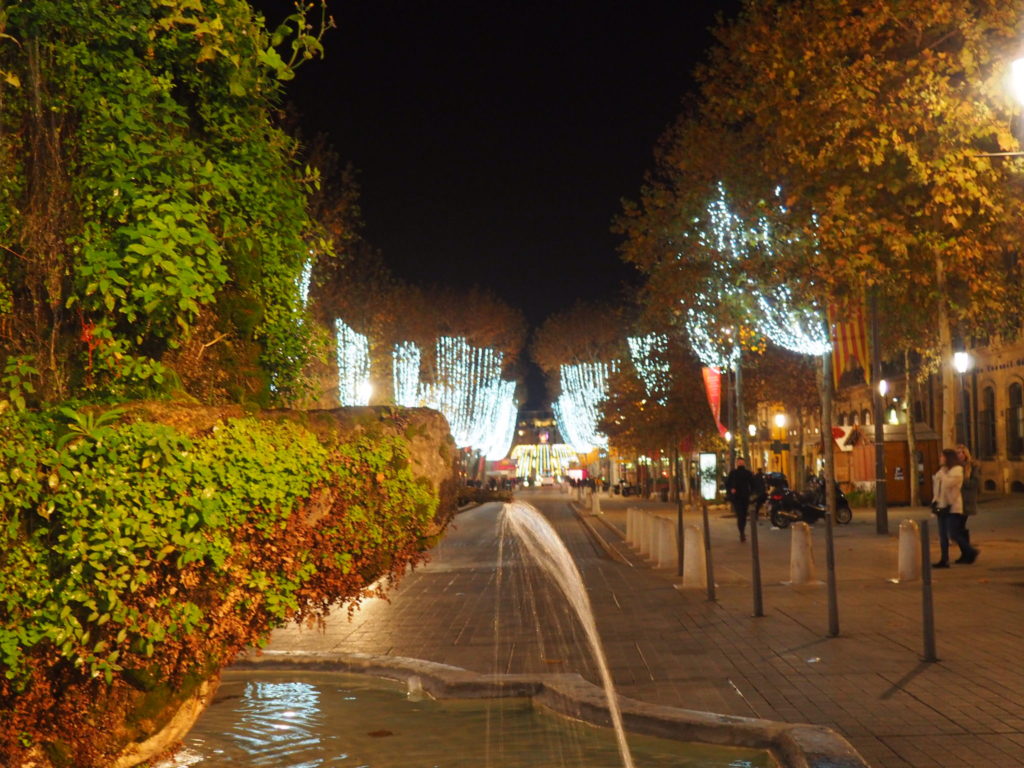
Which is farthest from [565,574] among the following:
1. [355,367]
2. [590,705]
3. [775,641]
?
[355,367]

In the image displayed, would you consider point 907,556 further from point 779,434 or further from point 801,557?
point 779,434

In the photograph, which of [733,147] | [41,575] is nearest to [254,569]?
[41,575]

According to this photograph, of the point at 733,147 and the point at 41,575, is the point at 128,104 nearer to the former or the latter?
the point at 41,575

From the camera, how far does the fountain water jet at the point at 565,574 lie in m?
8.03

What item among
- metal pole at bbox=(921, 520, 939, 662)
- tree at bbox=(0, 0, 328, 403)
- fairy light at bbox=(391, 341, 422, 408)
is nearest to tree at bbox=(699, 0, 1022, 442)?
metal pole at bbox=(921, 520, 939, 662)

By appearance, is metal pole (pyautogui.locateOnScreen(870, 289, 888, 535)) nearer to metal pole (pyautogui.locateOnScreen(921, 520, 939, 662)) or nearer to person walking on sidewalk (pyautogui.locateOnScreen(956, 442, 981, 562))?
person walking on sidewalk (pyautogui.locateOnScreen(956, 442, 981, 562))

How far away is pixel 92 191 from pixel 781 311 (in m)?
21.0

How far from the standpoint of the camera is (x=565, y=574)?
20.8 metres

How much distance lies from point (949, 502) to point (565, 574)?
→ 6.20 metres

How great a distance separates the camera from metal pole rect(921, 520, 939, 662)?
31.9ft

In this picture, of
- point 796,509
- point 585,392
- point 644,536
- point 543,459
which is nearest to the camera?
point 644,536

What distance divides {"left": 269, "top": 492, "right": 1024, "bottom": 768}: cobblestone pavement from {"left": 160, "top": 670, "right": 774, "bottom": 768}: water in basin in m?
0.86

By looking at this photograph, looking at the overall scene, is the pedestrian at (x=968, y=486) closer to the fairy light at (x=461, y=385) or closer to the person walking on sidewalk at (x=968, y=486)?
the person walking on sidewalk at (x=968, y=486)

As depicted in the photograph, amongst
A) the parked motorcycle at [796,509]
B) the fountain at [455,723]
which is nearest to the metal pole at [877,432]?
the parked motorcycle at [796,509]
